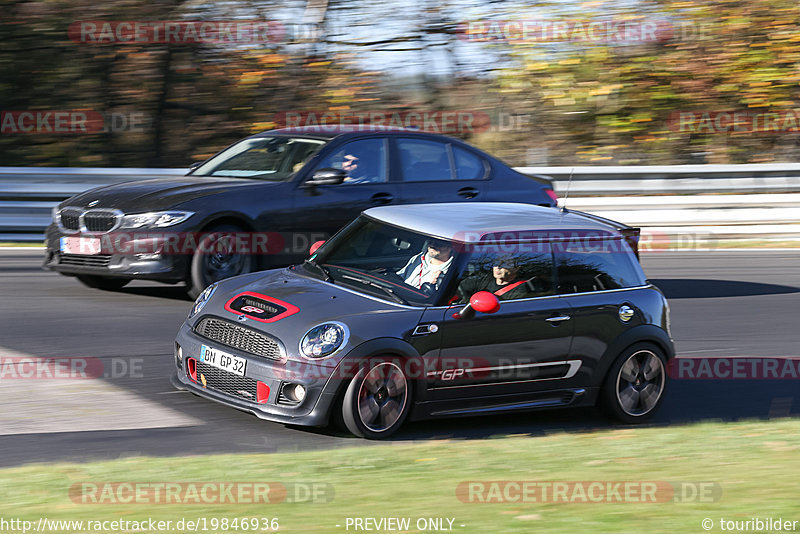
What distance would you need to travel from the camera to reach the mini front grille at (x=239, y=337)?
683 cm

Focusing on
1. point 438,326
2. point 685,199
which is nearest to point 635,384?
point 438,326

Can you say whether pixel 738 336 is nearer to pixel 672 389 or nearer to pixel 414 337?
pixel 672 389

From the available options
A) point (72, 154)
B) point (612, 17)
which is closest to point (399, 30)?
point (612, 17)

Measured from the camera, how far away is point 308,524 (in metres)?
4.74

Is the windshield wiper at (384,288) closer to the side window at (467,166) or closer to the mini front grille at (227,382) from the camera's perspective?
the mini front grille at (227,382)

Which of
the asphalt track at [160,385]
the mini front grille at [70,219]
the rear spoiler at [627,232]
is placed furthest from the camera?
the mini front grille at [70,219]

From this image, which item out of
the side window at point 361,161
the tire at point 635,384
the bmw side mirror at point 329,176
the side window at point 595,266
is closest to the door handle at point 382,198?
the side window at point 361,161

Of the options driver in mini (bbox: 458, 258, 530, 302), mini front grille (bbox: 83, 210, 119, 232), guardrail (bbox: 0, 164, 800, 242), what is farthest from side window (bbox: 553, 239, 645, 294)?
guardrail (bbox: 0, 164, 800, 242)

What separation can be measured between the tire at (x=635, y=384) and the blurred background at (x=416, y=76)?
1218 centimetres

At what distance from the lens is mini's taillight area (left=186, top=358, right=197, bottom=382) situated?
7.24 meters

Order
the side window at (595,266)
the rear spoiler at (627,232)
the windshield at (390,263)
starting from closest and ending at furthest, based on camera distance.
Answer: the windshield at (390,263)
the side window at (595,266)
the rear spoiler at (627,232)

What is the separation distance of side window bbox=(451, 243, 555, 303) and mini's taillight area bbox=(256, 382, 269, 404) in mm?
1314

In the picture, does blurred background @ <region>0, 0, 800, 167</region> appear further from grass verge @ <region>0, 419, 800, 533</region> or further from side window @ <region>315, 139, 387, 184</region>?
grass verge @ <region>0, 419, 800, 533</region>

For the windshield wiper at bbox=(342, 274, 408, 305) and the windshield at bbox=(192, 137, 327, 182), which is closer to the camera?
the windshield wiper at bbox=(342, 274, 408, 305)
